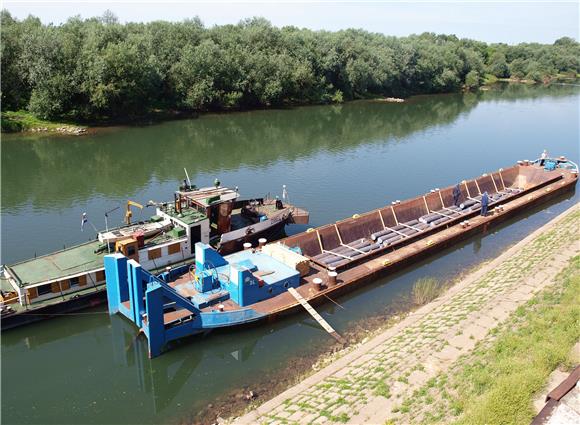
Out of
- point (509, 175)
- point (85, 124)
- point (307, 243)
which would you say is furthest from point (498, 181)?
point (85, 124)

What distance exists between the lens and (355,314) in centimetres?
1783

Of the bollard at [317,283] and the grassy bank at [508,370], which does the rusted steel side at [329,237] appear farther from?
the grassy bank at [508,370]

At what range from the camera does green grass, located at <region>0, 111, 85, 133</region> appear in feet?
145

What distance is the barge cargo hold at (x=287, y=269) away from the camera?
49.5 ft

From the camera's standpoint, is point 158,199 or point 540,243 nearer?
point 540,243

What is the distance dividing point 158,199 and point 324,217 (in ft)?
33.3

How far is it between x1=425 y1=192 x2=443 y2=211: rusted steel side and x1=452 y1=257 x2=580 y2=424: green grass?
38.1ft

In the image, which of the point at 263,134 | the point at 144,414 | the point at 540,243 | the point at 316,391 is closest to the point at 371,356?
the point at 316,391

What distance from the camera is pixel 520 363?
11.2m

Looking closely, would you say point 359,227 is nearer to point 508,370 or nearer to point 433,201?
point 433,201

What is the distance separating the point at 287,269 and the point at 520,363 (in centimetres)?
883

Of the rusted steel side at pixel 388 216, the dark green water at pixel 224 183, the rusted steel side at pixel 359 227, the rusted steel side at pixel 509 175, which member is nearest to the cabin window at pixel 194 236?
the dark green water at pixel 224 183

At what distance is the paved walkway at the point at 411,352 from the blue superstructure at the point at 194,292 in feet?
12.3

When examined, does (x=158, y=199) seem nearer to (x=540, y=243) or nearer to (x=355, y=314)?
(x=355, y=314)
